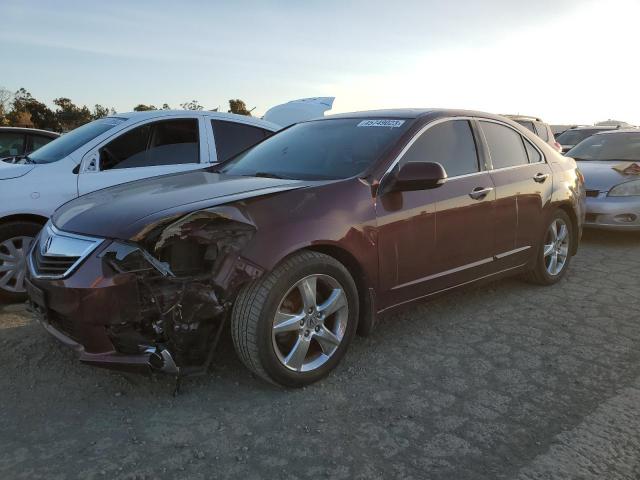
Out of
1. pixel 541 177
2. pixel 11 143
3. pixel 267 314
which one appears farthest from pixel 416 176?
pixel 11 143

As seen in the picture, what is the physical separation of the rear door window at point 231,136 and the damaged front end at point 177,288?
300 centimetres

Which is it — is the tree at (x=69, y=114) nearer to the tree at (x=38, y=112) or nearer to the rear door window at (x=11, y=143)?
the tree at (x=38, y=112)

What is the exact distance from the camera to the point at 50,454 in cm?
248

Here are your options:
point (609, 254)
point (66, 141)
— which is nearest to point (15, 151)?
point (66, 141)

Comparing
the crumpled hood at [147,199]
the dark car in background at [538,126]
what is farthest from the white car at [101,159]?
the dark car in background at [538,126]

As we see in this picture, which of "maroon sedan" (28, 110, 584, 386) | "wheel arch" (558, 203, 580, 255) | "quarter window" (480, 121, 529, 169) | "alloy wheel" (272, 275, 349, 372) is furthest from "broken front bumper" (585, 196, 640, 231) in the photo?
"alloy wheel" (272, 275, 349, 372)

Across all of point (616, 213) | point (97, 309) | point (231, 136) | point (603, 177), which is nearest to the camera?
point (97, 309)

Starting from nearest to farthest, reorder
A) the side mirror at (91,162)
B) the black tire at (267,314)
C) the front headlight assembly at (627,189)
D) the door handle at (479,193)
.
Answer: the black tire at (267,314) → the door handle at (479,193) → the side mirror at (91,162) → the front headlight assembly at (627,189)

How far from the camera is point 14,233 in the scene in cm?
451

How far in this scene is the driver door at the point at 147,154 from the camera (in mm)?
5005

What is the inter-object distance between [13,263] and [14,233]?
0.86 feet

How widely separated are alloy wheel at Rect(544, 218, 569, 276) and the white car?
10.8 ft

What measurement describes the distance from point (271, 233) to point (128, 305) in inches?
32.2

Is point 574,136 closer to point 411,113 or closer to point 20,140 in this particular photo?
point 411,113
